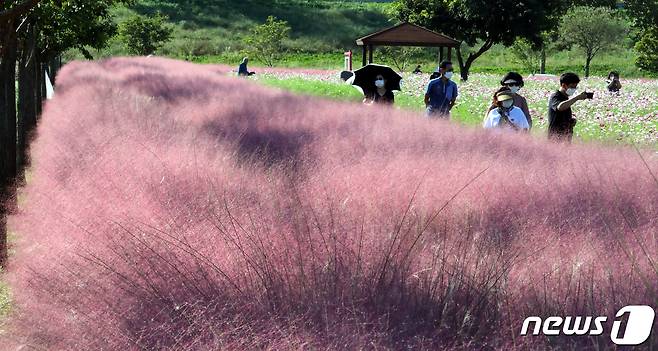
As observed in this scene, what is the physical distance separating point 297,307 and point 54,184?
12.8ft

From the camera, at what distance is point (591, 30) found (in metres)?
61.1

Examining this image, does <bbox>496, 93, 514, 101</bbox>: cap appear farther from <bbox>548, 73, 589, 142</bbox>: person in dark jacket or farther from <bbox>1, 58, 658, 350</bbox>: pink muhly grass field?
<bbox>1, 58, 658, 350</bbox>: pink muhly grass field

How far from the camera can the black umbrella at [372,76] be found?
12.9m

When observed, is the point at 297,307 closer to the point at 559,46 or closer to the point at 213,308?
the point at 213,308

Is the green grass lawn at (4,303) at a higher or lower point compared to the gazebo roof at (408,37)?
lower

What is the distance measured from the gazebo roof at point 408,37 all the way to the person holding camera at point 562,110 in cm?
2438

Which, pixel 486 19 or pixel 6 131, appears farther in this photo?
pixel 486 19

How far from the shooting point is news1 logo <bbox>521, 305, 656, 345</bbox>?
114 inches

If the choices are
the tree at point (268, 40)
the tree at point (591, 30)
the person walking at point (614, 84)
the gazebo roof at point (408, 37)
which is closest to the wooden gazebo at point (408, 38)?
the gazebo roof at point (408, 37)

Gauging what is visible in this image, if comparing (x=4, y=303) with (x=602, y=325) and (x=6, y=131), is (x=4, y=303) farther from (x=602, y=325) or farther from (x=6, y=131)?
(x=602, y=325)

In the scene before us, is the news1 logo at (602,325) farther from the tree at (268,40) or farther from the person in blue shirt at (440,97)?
the tree at (268,40)

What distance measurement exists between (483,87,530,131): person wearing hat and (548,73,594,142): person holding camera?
1.12 ft

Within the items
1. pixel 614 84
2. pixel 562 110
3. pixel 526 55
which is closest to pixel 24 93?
pixel 562 110

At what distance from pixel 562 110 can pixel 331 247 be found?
16.8 ft
